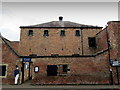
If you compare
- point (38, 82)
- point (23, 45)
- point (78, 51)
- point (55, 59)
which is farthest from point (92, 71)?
point (23, 45)

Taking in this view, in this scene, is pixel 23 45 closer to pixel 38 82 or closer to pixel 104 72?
pixel 38 82

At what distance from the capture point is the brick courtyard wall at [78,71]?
1341 cm

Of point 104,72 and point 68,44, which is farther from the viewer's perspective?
point 68,44

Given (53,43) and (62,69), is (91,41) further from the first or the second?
(62,69)

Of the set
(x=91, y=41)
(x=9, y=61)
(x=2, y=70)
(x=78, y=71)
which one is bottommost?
(x=78, y=71)

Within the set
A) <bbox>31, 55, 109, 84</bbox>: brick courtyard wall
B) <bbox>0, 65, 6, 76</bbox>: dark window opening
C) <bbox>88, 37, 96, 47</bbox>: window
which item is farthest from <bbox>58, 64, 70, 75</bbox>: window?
<bbox>88, 37, 96, 47</bbox>: window

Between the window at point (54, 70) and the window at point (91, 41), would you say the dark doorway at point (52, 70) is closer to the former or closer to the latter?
the window at point (54, 70)

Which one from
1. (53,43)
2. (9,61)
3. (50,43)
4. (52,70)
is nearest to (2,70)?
(9,61)

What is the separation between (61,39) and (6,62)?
1072 centimetres

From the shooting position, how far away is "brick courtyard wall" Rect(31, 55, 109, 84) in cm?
1341

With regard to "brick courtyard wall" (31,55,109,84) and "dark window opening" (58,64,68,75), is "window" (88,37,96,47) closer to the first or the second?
"brick courtyard wall" (31,55,109,84)

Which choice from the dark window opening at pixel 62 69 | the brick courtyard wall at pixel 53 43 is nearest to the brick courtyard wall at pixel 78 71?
the dark window opening at pixel 62 69

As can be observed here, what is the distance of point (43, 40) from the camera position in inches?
885

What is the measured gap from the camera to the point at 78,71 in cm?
1362
